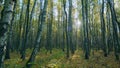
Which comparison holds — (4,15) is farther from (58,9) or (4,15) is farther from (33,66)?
(58,9)

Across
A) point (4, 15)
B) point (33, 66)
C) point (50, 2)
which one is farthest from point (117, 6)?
point (4, 15)

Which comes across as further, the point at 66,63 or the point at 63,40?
the point at 63,40

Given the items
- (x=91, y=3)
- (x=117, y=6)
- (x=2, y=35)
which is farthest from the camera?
(x=117, y=6)

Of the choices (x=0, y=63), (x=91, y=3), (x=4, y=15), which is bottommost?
(x=0, y=63)

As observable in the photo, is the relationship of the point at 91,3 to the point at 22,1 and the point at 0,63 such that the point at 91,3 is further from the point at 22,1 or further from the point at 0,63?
the point at 0,63

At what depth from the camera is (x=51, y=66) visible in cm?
1421

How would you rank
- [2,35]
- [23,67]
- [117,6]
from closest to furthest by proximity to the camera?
[2,35]
[23,67]
[117,6]

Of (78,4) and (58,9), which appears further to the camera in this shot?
(58,9)

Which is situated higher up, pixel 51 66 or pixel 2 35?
pixel 2 35

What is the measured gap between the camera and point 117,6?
42.5 metres

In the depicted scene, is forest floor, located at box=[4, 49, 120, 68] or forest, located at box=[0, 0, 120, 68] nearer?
forest, located at box=[0, 0, 120, 68]

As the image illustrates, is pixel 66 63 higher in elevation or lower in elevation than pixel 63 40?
lower

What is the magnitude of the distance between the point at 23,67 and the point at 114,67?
6.83 metres

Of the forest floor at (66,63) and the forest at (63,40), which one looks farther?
the forest floor at (66,63)
